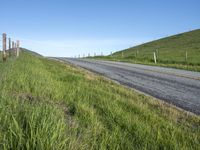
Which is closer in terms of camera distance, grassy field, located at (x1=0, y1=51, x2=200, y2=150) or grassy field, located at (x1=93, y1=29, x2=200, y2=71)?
grassy field, located at (x1=0, y1=51, x2=200, y2=150)

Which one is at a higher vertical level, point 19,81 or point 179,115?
point 19,81

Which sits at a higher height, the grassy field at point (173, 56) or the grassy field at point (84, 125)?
the grassy field at point (173, 56)

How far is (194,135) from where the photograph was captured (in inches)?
199

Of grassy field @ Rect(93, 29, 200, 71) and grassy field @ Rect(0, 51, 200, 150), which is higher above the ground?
grassy field @ Rect(93, 29, 200, 71)

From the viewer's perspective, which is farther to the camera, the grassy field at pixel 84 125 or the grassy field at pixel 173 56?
the grassy field at pixel 173 56

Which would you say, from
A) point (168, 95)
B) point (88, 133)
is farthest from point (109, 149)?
point (168, 95)

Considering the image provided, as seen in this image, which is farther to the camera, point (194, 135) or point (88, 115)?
point (88, 115)

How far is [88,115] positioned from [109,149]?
159cm

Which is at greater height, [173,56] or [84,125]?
[173,56]

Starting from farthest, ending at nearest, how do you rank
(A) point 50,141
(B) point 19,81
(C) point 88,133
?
1. (B) point 19,81
2. (C) point 88,133
3. (A) point 50,141

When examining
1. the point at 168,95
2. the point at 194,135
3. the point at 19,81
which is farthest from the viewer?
the point at 168,95

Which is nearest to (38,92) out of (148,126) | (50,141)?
(148,126)

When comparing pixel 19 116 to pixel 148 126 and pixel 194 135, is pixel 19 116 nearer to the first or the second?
pixel 148 126

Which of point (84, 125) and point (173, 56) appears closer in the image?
point (84, 125)
